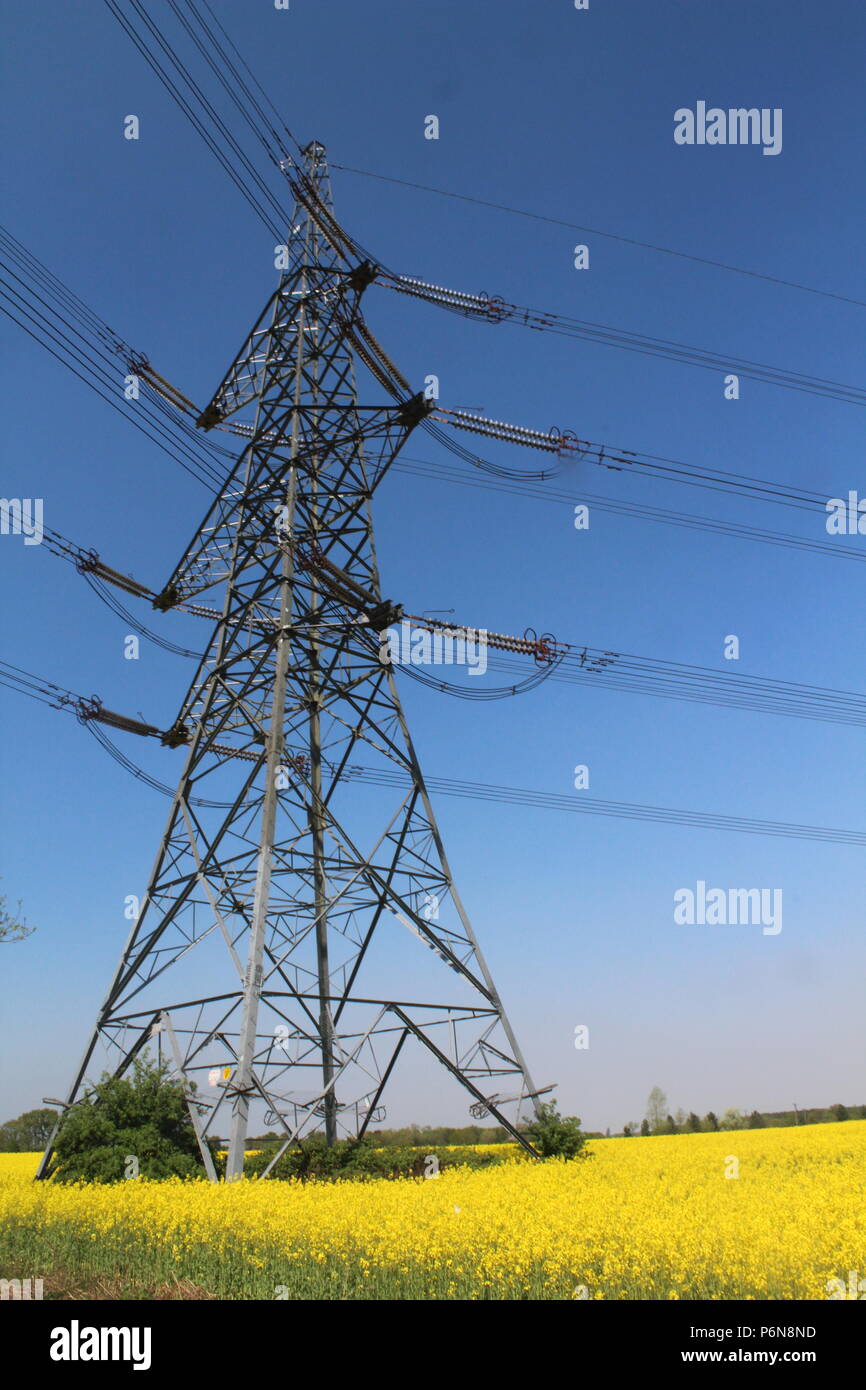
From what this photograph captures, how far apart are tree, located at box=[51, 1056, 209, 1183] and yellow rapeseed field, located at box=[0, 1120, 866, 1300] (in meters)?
0.75

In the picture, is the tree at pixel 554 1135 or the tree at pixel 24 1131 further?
the tree at pixel 24 1131

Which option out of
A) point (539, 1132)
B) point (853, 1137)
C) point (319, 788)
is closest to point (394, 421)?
point (319, 788)

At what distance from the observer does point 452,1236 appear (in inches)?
432

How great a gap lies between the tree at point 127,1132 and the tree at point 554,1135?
807cm

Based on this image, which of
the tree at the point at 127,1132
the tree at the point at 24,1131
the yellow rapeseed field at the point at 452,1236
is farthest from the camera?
the tree at the point at 24,1131

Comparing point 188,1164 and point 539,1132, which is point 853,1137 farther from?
point 188,1164

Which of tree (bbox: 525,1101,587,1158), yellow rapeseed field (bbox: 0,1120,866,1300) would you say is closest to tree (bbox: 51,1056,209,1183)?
yellow rapeseed field (bbox: 0,1120,866,1300)

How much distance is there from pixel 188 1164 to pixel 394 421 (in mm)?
20505

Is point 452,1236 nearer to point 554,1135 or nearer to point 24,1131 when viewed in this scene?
point 554,1135

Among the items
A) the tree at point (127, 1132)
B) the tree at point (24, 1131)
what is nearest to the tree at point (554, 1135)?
the tree at point (127, 1132)

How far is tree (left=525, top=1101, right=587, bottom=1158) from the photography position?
19875 millimetres

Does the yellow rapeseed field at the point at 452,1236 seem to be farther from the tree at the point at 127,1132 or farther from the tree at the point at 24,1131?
the tree at the point at 24,1131

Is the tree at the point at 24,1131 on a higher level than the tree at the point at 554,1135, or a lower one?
lower

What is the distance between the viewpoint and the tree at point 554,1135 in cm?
1988
